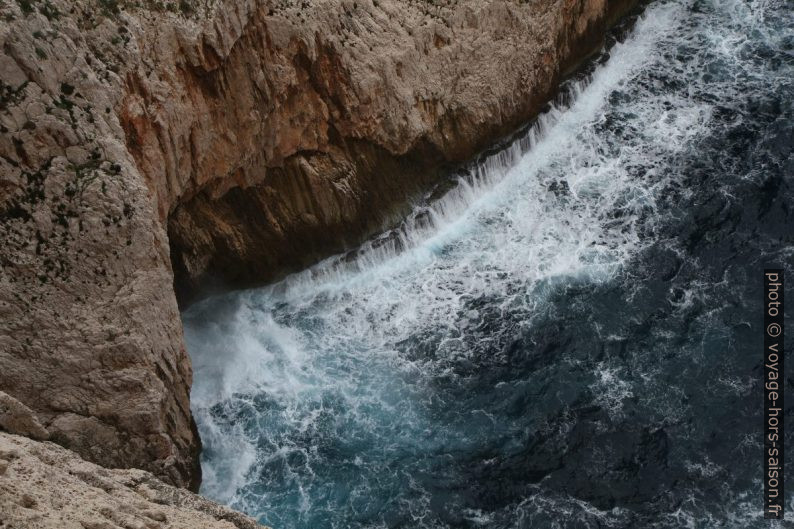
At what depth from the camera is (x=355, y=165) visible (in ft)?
115

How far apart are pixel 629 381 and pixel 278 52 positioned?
16.9 metres

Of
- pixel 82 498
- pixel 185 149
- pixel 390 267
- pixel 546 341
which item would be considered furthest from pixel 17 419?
pixel 546 341

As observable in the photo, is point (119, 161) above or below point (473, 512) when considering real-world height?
above

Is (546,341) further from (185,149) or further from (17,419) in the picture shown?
(17,419)

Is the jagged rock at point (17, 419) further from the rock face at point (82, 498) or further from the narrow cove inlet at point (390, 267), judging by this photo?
the rock face at point (82, 498)

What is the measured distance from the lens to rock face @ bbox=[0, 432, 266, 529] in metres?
16.1

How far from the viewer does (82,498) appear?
17.5 m

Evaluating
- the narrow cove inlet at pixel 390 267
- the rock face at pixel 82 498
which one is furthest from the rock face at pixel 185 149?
the rock face at pixel 82 498

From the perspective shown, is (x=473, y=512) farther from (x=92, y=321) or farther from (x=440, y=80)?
(x=440, y=80)

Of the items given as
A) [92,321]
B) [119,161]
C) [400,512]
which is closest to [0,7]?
[119,161]

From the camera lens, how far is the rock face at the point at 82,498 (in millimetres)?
16141

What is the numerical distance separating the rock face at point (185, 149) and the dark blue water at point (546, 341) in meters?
2.22

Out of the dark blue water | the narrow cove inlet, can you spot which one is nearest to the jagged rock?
the narrow cove inlet

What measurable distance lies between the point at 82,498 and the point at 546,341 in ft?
61.0
